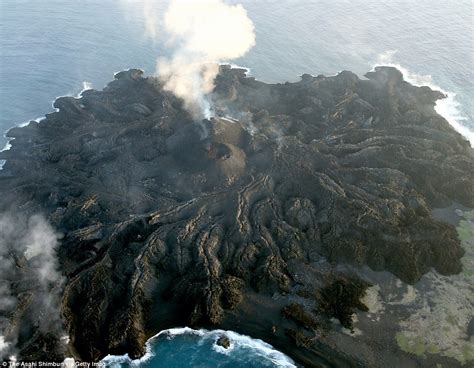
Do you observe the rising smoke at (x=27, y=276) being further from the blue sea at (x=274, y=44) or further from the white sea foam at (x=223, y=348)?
the blue sea at (x=274, y=44)

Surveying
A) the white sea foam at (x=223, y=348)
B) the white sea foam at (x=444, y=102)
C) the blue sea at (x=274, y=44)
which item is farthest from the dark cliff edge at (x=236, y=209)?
the blue sea at (x=274, y=44)

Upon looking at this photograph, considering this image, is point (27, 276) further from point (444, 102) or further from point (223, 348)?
point (444, 102)

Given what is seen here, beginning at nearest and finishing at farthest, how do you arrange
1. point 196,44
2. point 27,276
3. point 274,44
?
point 27,276, point 196,44, point 274,44

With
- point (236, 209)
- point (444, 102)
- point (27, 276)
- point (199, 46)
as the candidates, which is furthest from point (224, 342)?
point (199, 46)

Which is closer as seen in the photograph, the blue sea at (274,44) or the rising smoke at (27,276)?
the rising smoke at (27,276)

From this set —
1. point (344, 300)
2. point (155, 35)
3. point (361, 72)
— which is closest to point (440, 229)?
point (344, 300)
